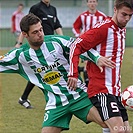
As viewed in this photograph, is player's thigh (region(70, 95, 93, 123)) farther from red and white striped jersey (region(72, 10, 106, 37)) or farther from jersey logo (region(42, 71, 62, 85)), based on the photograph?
red and white striped jersey (region(72, 10, 106, 37))

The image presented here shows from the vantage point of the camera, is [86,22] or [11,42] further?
[11,42]

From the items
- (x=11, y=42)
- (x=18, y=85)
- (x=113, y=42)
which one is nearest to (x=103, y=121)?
(x=113, y=42)

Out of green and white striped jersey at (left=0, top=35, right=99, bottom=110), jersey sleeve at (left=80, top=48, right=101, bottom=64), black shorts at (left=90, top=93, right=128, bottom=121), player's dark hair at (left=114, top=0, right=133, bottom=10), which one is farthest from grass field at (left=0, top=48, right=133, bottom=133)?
player's dark hair at (left=114, top=0, right=133, bottom=10)

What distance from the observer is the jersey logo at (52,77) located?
5.16 meters

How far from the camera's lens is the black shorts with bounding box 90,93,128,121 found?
4.79m

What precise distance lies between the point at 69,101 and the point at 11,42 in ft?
67.7

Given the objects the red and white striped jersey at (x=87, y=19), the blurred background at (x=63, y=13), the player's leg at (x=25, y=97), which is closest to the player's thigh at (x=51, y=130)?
the player's leg at (x=25, y=97)

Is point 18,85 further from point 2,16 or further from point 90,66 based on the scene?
point 2,16

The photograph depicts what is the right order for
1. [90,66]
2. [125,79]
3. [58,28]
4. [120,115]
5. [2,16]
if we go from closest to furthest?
[120,115]
[90,66]
[58,28]
[125,79]
[2,16]

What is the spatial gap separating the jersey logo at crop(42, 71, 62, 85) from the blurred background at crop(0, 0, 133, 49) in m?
20.3

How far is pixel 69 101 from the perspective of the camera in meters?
5.16

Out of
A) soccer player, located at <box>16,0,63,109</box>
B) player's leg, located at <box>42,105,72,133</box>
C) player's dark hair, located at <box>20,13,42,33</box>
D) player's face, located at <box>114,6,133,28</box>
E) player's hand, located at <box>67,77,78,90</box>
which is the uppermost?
player's face, located at <box>114,6,133,28</box>

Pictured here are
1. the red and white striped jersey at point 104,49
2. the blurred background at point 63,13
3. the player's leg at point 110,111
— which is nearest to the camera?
the player's leg at point 110,111

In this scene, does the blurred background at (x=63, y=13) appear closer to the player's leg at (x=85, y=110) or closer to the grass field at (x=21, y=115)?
the grass field at (x=21, y=115)
